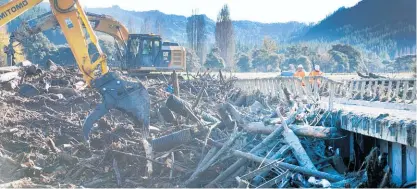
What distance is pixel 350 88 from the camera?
43.5 ft

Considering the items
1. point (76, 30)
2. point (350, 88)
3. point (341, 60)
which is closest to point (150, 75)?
point (76, 30)

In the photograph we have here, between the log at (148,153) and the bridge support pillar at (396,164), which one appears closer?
the bridge support pillar at (396,164)

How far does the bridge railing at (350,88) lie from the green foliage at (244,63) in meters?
36.6

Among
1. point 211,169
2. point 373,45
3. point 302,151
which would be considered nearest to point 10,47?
point 211,169

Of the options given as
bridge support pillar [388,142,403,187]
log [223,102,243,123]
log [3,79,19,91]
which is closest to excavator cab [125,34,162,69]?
log [3,79,19,91]

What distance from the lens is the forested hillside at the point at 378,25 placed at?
41.7 metres

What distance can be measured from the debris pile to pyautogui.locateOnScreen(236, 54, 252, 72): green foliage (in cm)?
4304

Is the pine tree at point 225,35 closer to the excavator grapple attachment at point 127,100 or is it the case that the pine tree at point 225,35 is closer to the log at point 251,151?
the log at point 251,151

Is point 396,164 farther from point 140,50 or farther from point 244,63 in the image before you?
point 244,63

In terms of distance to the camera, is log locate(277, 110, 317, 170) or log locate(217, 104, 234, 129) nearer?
log locate(277, 110, 317, 170)

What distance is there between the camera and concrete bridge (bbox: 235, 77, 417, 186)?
6629 mm

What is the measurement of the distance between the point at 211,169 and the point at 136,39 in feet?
42.5

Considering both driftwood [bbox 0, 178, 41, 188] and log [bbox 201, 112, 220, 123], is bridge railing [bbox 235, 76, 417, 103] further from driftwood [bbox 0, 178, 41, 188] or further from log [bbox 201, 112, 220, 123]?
driftwood [bbox 0, 178, 41, 188]

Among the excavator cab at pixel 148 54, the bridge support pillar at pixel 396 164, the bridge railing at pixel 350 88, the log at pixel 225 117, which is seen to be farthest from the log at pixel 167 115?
the excavator cab at pixel 148 54
